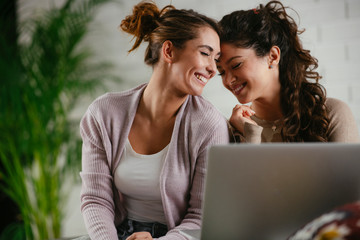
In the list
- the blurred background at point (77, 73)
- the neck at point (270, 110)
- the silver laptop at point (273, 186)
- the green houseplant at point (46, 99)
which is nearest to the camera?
the silver laptop at point (273, 186)

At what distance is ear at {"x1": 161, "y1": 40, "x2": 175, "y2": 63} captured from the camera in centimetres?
138

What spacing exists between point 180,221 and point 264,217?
0.62 meters

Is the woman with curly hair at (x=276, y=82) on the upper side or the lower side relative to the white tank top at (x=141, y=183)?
upper

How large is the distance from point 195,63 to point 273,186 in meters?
0.72

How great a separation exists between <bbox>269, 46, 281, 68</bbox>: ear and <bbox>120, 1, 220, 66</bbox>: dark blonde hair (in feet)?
0.80

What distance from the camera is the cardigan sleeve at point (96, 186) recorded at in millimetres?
1235

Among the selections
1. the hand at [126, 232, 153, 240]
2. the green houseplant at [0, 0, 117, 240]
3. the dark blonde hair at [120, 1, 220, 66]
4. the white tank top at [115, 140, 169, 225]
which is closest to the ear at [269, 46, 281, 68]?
the dark blonde hair at [120, 1, 220, 66]

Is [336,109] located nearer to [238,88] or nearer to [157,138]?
[238,88]

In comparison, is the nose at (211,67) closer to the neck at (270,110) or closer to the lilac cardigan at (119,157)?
the lilac cardigan at (119,157)

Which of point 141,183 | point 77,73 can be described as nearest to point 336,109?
point 141,183

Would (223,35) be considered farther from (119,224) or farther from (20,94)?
(20,94)

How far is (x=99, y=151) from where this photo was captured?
135 centimetres

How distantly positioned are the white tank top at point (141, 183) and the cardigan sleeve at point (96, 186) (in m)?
0.05

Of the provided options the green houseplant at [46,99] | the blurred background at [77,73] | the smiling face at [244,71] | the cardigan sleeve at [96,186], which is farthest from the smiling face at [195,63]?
the green houseplant at [46,99]
